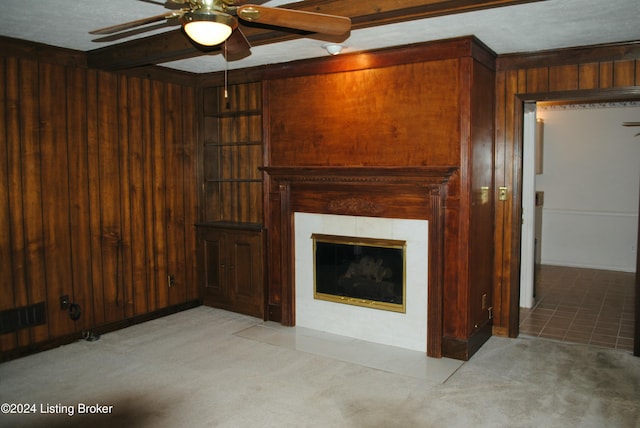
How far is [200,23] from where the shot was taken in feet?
6.81

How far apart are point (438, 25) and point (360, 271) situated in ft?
6.76

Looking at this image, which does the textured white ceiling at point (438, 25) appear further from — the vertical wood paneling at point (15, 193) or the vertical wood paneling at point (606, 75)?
the vertical wood paneling at point (15, 193)

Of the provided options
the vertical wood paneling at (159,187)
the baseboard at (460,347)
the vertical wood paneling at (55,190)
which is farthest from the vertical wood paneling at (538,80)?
the vertical wood paneling at (55,190)

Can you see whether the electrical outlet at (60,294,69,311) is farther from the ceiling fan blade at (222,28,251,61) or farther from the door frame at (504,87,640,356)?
the door frame at (504,87,640,356)

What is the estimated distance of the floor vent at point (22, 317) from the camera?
385 centimetres

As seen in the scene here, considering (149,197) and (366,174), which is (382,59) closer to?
(366,174)

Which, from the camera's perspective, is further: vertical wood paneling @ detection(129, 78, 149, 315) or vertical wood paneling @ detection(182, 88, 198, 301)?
vertical wood paneling @ detection(182, 88, 198, 301)

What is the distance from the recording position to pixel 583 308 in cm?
525

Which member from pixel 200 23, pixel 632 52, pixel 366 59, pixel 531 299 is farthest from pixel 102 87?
pixel 531 299

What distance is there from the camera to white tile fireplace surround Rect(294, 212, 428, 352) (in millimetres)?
4000

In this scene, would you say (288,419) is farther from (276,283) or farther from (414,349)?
(276,283)

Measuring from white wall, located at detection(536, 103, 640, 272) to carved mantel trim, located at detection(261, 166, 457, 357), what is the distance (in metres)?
4.45

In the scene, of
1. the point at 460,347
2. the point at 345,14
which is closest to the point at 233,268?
the point at 460,347

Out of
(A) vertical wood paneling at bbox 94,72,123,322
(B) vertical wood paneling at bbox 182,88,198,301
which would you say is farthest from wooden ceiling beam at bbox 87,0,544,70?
(B) vertical wood paneling at bbox 182,88,198,301
